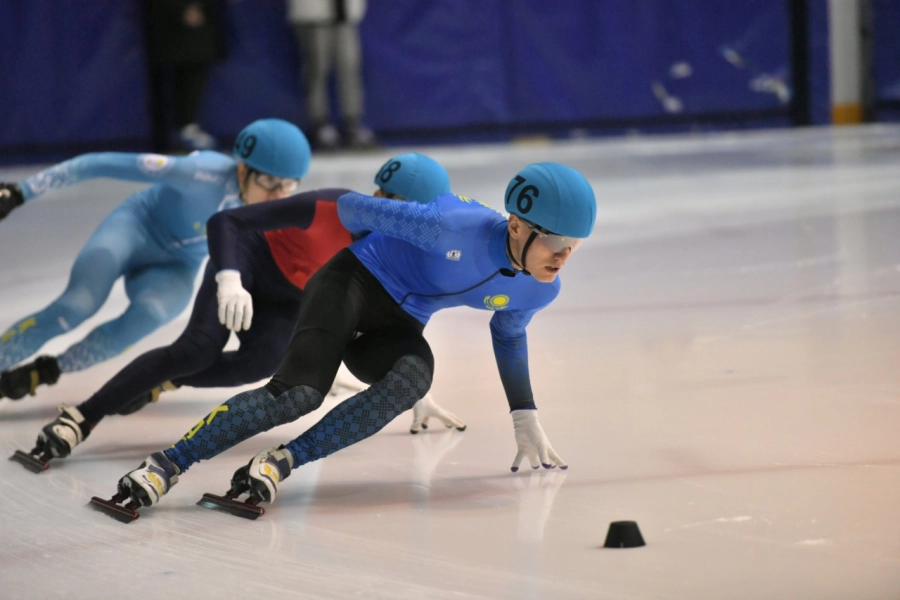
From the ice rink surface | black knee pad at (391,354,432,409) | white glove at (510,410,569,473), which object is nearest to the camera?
the ice rink surface

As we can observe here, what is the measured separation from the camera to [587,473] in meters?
2.82

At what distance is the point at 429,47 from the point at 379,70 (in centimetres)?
58

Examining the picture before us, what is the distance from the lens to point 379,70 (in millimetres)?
12281

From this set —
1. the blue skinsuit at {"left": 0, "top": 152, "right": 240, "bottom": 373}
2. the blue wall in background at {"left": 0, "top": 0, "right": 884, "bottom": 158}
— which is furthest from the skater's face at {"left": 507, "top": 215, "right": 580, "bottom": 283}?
the blue wall in background at {"left": 0, "top": 0, "right": 884, "bottom": 158}

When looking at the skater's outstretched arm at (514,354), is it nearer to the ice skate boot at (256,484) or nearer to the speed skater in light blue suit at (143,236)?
the ice skate boot at (256,484)

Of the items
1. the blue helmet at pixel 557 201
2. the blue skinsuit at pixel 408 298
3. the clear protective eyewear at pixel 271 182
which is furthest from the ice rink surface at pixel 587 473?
the clear protective eyewear at pixel 271 182

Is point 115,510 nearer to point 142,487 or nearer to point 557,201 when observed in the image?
point 142,487

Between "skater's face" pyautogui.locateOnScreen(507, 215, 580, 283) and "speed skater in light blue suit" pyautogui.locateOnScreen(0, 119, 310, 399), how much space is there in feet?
3.90

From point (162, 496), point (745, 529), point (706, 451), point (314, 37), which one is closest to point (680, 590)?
point (745, 529)

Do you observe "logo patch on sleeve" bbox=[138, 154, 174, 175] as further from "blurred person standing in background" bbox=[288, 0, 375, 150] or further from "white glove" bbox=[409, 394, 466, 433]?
"blurred person standing in background" bbox=[288, 0, 375, 150]

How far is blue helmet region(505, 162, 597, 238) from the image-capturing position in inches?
102

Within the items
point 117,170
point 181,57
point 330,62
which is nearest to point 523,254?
point 117,170

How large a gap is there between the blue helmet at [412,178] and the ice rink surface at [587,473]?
666 mm

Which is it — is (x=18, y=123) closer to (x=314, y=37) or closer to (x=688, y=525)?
(x=314, y=37)
